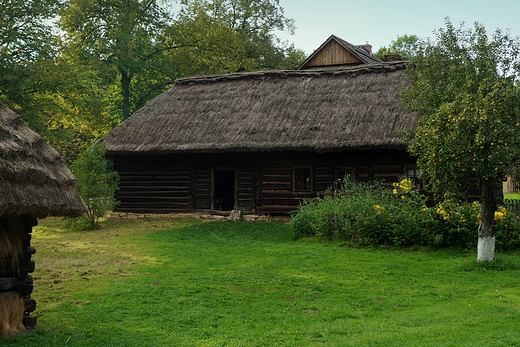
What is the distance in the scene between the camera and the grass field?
704 centimetres

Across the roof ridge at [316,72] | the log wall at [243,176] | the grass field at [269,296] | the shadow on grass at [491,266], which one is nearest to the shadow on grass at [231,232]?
the grass field at [269,296]

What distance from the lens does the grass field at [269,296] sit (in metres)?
7.04

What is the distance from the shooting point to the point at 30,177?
6.99 metres

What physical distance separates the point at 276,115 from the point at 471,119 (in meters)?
10.4

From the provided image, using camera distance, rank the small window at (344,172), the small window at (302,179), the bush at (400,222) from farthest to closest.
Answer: the small window at (302,179) < the small window at (344,172) < the bush at (400,222)

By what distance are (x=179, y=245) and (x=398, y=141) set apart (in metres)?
7.24

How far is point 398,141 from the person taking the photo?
16.6m

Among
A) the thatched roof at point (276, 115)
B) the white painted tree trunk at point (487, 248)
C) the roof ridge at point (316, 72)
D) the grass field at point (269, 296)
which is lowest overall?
the grass field at point (269, 296)

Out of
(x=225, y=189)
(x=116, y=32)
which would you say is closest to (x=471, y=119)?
(x=225, y=189)

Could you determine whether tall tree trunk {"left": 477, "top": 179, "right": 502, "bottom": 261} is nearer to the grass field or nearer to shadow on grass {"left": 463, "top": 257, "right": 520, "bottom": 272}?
shadow on grass {"left": 463, "top": 257, "right": 520, "bottom": 272}

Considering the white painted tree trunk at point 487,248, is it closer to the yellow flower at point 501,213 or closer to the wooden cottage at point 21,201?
the yellow flower at point 501,213

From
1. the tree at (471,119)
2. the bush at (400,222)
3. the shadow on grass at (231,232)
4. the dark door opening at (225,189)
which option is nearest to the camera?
the tree at (471,119)

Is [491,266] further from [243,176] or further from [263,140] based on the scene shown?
[243,176]

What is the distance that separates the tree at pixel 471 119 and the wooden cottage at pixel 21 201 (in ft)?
22.5
